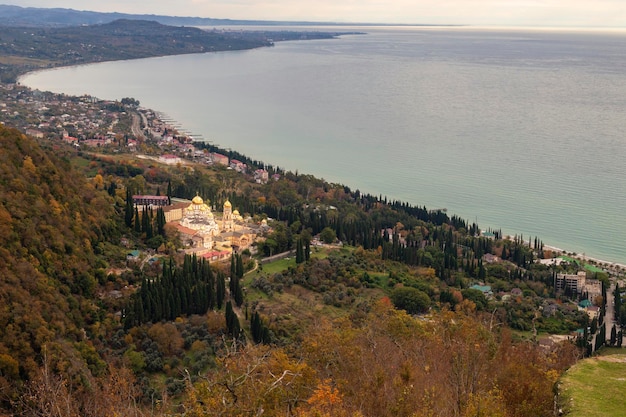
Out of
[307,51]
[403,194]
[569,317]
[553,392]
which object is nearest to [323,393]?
[553,392]

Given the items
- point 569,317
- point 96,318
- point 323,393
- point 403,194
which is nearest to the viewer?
point 323,393

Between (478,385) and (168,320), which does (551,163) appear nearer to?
(168,320)

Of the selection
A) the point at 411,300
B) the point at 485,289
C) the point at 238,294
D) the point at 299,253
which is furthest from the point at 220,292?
the point at 485,289

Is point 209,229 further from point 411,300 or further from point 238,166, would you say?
point 238,166

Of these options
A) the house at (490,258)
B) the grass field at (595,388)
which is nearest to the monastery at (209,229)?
the house at (490,258)

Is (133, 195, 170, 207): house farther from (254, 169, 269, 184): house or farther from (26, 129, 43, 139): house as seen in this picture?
(26, 129, 43, 139): house

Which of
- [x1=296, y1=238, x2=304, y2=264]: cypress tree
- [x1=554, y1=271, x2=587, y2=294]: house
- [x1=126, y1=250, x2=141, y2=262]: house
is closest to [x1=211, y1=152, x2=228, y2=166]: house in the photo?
[x1=296, y1=238, x2=304, y2=264]: cypress tree

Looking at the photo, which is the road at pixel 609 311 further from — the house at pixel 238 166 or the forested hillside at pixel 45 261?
the house at pixel 238 166
